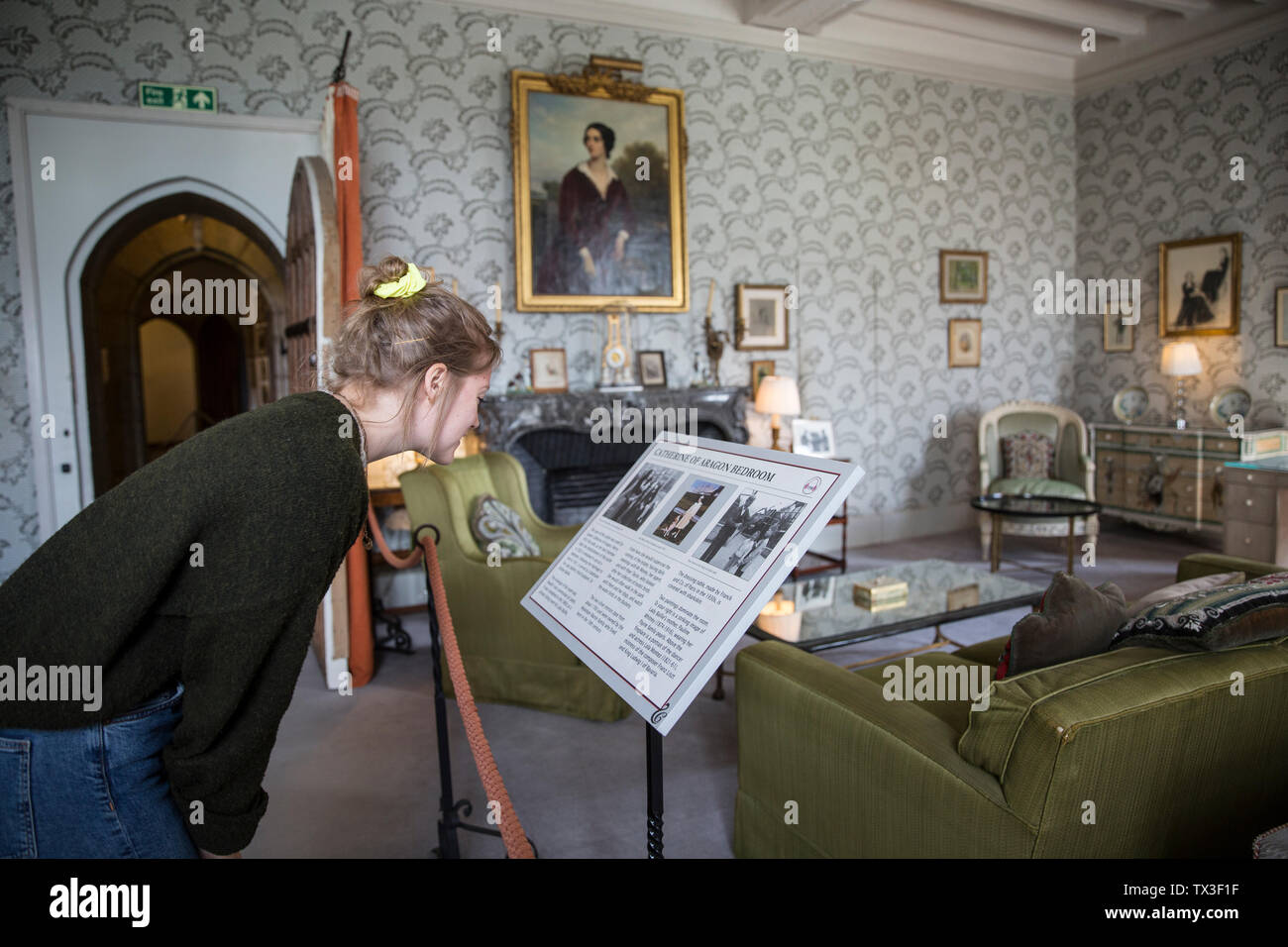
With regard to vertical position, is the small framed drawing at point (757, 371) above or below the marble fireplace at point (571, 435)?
above

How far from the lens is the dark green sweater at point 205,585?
1.21 meters

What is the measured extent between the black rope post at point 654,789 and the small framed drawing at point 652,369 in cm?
476

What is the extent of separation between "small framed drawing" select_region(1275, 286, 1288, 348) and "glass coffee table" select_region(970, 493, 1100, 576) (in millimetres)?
2333

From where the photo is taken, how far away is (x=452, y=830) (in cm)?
266

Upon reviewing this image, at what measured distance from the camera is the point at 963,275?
7.57m

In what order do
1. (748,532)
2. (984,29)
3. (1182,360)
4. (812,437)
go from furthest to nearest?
(984,29) < (1182,360) < (812,437) < (748,532)

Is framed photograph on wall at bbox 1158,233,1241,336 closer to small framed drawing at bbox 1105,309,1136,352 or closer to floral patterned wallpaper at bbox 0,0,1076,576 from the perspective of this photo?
small framed drawing at bbox 1105,309,1136,352

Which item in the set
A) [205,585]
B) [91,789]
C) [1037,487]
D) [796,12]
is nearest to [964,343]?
[1037,487]

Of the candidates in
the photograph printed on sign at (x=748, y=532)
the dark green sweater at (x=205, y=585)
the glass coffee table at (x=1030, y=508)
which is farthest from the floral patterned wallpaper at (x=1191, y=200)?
the dark green sweater at (x=205, y=585)

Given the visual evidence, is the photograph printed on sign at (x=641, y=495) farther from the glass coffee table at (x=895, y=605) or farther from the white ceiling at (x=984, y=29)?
the white ceiling at (x=984, y=29)

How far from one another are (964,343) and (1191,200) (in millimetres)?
2117

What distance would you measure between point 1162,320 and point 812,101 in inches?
143

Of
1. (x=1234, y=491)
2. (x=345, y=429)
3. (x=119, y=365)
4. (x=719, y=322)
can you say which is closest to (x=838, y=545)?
(x=719, y=322)

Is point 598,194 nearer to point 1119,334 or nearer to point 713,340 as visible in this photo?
point 713,340
